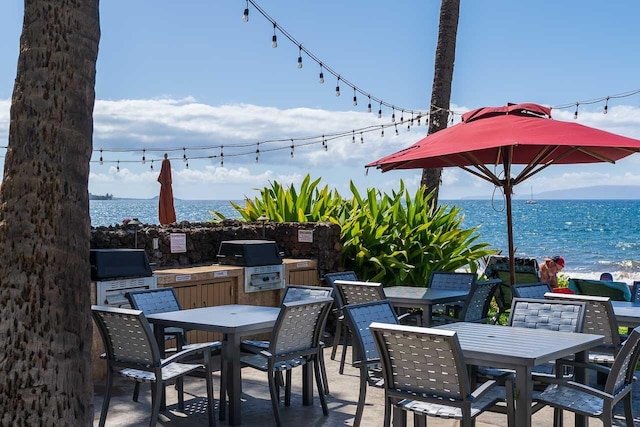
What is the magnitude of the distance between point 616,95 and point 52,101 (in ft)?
38.6

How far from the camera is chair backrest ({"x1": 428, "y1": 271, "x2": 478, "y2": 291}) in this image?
7539mm

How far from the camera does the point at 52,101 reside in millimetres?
2965

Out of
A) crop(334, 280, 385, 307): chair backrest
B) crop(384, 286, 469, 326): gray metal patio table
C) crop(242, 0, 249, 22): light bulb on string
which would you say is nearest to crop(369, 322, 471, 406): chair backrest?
crop(334, 280, 385, 307): chair backrest

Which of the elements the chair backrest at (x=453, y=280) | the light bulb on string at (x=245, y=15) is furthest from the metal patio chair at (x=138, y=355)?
the light bulb on string at (x=245, y=15)

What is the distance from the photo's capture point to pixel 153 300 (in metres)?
5.83

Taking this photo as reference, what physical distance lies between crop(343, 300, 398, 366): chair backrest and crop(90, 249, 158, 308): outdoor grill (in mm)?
2277

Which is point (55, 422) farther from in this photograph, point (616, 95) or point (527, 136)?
point (616, 95)

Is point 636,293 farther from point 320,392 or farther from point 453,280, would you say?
point 320,392

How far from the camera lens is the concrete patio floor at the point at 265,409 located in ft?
17.3

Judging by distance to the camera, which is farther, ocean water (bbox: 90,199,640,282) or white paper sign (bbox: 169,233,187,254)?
ocean water (bbox: 90,199,640,282)

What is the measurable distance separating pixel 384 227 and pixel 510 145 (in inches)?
142

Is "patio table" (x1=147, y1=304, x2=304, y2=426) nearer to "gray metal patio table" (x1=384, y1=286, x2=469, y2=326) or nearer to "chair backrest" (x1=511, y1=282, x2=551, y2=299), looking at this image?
"gray metal patio table" (x1=384, y1=286, x2=469, y2=326)

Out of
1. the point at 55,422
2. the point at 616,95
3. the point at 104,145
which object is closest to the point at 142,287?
the point at 55,422

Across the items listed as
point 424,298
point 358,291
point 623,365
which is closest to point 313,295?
point 358,291
